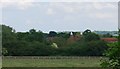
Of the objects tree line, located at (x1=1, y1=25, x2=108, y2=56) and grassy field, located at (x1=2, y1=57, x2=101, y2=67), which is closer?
grassy field, located at (x1=2, y1=57, x2=101, y2=67)

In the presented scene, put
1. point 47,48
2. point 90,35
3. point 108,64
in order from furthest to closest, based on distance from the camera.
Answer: point 90,35, point 47,48, point 108,64

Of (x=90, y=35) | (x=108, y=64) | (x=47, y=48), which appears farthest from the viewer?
(x=90, y=35)

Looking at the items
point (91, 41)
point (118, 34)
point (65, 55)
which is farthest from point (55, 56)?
point (118, 34)

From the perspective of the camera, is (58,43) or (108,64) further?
(58,43)

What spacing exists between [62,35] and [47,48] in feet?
7.34

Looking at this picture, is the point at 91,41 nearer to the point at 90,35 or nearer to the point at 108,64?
the point at 90,35

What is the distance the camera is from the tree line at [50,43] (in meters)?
19.5

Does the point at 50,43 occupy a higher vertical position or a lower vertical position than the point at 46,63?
higher

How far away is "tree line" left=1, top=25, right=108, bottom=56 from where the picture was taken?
1947 centimetres

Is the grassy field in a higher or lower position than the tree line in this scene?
lower

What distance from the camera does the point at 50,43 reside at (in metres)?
22.1

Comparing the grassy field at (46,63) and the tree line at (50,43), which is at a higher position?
the tree line at (50,43)

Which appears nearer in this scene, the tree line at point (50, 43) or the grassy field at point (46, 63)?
the grassy field at point (46, 63)

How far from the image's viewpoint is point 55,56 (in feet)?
70.1
